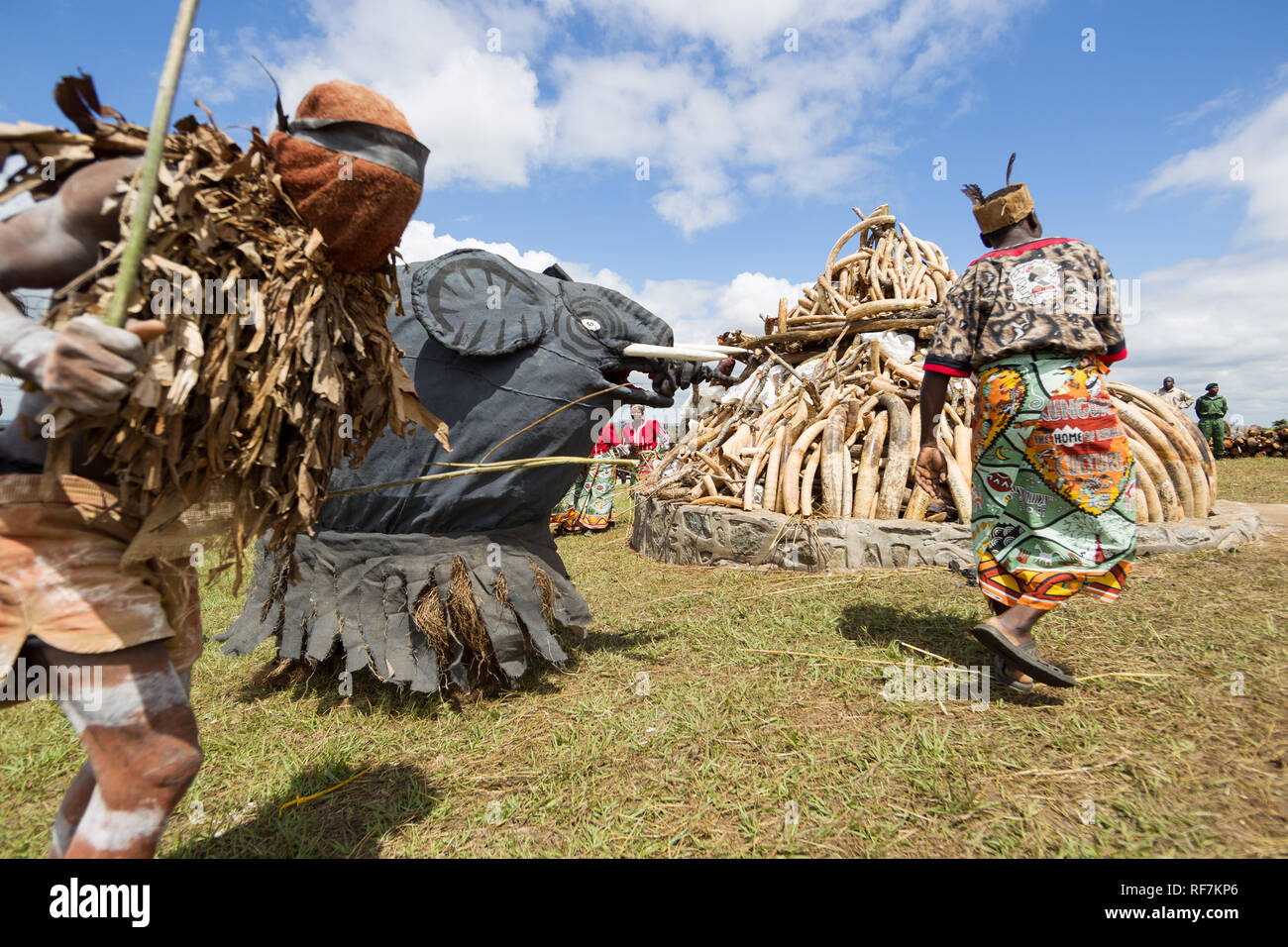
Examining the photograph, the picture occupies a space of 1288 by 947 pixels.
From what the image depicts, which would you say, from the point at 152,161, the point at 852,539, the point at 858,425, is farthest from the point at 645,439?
the point at 152,161

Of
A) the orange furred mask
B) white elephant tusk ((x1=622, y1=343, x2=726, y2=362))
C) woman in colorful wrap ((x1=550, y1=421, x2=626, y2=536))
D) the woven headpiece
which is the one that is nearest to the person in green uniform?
woman in colorful wrap ((x1=550, y1=421, x2=626, y2=536))

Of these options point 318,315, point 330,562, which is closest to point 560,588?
point 330,562

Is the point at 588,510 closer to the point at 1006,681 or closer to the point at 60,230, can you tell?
the point at 1006,681

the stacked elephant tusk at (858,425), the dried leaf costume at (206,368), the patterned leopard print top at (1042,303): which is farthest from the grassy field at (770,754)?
the stacked elephant tusk at (858,425)

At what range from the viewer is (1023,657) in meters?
2.52

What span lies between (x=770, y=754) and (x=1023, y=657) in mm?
1072

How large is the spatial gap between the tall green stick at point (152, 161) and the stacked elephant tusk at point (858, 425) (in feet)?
10.8

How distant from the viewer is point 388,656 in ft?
8.73

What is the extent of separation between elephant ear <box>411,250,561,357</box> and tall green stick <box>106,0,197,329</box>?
143 cm

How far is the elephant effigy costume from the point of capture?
106 inches

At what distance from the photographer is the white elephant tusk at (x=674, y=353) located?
272cm

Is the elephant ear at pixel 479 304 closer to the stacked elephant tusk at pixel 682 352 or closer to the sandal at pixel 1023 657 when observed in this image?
the stacked elephant tusk at pixel 682 352
